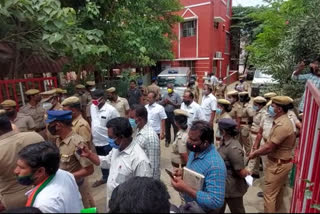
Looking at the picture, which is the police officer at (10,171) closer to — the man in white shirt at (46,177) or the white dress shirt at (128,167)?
the man in white shirt at (46,177)

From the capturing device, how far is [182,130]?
365 cm

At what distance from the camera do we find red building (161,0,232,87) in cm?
1953

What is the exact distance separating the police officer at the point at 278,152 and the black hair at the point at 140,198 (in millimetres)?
2223

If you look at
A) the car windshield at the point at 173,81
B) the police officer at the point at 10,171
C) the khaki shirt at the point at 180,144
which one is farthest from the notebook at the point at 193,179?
the car windshield at the point at 173,81

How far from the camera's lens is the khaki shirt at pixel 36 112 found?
5.02 meters

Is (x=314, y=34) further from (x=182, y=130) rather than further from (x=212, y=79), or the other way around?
(x=212, y=79)

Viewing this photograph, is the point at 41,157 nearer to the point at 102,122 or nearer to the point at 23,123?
the point at 102,122

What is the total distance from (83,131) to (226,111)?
284 centimetres

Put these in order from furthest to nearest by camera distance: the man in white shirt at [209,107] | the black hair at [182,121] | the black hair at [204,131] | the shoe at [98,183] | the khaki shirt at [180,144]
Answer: the man in white shirt at [209,107] → the shoe at [98,183] → the black hair at [182,121] → the khaki shirt at [180,144] → the black hair at [204,131]

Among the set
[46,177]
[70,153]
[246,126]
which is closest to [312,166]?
[46,177]

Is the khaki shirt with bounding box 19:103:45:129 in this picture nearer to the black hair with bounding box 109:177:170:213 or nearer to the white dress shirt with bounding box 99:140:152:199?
the white dress shirt with bounding box 99:140:152:199

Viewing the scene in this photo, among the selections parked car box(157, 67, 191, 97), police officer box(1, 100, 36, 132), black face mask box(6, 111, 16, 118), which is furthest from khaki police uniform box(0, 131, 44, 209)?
parked car box(157, 67, 191, 97)

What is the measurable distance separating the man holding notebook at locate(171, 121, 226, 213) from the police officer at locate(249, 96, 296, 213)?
1.26 metres

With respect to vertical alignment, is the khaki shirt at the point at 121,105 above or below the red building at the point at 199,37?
below
